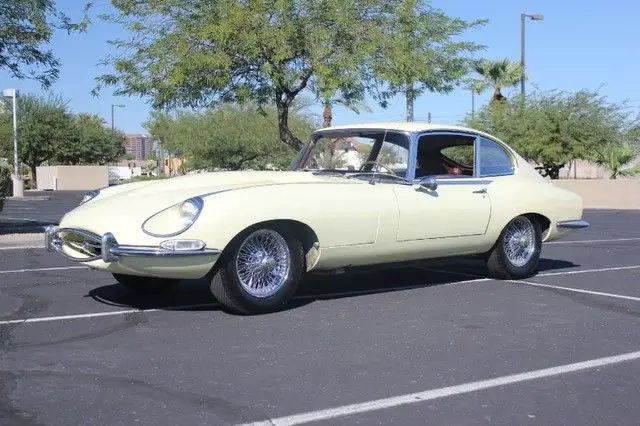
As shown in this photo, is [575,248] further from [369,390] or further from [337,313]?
[369,390]

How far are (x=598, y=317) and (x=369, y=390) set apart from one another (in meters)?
3.01

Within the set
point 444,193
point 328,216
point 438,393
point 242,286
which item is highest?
point 444,193

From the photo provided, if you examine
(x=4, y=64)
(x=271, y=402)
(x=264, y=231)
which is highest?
(x=4, y=64)

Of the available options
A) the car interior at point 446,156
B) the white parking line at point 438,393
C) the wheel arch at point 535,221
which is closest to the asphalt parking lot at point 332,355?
the white parking line at point 438,393

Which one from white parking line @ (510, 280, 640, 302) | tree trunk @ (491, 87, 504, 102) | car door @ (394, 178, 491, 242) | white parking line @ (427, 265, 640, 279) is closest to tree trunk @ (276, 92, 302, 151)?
white parking line @ (427, 265, 640, 279)

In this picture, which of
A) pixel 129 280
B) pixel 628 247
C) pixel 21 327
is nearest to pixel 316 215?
pixel 129 280

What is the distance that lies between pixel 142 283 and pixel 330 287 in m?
1.92

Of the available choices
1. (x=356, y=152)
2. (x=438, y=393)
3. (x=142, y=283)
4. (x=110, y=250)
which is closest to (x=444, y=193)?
(x=356, y=152)

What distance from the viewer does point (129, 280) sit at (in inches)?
292

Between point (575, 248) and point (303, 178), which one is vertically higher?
point (303, 178)

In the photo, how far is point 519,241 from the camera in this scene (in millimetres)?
8727

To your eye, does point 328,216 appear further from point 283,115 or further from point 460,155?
point 283,115

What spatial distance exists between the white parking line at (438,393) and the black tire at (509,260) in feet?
10.1

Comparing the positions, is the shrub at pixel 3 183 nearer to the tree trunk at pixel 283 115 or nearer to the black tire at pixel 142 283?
the tree trunk at pixel 283 115
